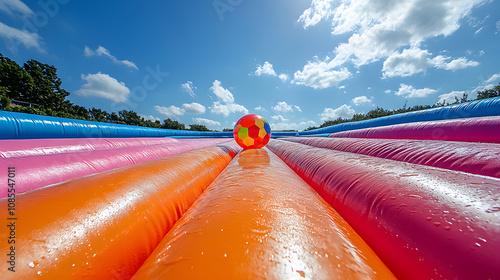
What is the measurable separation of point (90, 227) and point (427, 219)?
97 centimetres

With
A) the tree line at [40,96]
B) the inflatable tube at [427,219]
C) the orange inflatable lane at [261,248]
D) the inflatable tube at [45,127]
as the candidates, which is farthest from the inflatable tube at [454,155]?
the tree line at [40,96]

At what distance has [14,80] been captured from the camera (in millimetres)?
17094

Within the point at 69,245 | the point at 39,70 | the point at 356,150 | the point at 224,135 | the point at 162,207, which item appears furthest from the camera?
the point at 39,70

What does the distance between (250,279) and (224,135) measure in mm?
12591

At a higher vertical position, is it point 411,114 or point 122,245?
point 411,114

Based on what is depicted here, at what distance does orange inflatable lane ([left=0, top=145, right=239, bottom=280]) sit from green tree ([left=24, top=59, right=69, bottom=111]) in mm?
26850

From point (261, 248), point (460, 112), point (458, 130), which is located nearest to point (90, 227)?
point (261, 248)

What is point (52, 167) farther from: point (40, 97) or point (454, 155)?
point (40, 97)

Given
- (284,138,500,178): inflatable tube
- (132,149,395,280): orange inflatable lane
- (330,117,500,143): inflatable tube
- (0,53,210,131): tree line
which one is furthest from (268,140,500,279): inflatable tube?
(0,53,210,131): tree line

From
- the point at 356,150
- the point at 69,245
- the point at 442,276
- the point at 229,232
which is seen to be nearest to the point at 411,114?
the point at 356,150

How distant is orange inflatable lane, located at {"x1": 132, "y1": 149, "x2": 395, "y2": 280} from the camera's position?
37 cm

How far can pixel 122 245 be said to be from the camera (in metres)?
0.53

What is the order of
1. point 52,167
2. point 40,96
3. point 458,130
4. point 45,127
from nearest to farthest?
point 52,167
point 458,130
point 45,127
point 40,96

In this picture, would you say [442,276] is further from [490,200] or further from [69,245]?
[69,245]
